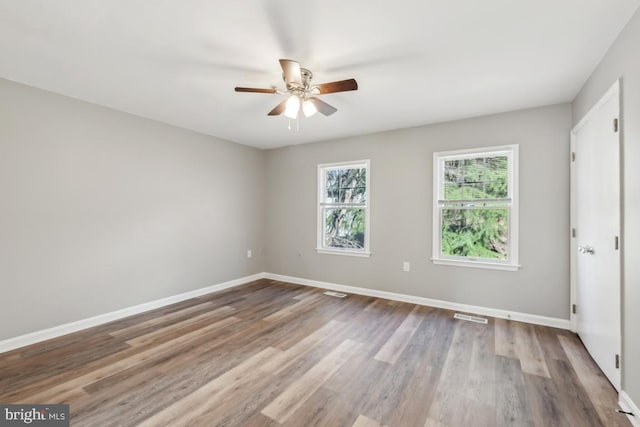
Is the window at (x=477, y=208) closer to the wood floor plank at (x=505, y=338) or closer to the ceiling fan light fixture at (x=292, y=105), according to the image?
the wood floor plank at (x=505, y=338)

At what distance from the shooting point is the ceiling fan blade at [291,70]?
6.42 feet

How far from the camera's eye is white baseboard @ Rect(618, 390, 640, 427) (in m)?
1.68

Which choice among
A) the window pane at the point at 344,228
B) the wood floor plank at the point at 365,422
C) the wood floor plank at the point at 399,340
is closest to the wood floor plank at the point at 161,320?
the window pane at the point at 344,228

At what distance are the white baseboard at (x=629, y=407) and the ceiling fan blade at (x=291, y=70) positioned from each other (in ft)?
10.1

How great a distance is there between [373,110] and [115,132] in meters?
3.13

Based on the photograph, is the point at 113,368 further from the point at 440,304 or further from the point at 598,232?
the point at 598,232

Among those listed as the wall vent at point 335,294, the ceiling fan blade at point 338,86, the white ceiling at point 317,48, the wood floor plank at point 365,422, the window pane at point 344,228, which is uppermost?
the white ceiling at point 317,48

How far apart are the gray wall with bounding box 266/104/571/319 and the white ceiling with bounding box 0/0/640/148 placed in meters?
0.43

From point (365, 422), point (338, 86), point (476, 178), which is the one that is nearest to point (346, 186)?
point (476, 178)

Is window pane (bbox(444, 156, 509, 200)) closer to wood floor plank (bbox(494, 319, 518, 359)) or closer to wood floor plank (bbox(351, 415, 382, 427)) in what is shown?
wood floor plank (bbox(494, 319, 518, 359))

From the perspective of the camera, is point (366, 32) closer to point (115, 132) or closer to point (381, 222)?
point (381, 222)

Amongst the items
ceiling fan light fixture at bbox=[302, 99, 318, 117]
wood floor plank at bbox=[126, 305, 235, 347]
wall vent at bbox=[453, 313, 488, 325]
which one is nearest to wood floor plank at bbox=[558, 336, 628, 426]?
wall vent at bbox=[453, 313, 488, 325]

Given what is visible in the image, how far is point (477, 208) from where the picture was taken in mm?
3594

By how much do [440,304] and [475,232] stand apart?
1.07 meters
